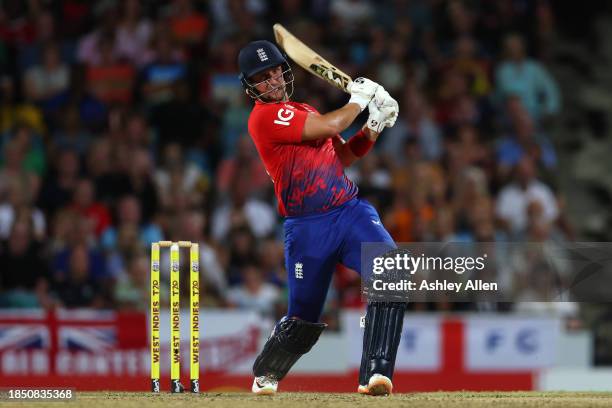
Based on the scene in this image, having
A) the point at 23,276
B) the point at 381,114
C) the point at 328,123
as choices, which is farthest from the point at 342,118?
the point at 23,276

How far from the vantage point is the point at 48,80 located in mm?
12906

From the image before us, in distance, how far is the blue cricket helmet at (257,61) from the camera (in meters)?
7.24

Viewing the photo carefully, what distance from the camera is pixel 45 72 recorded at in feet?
42.4

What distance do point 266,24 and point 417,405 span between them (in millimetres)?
7662

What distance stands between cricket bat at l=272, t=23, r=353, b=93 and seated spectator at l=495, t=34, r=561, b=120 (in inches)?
234

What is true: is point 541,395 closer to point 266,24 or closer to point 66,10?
point 266,24

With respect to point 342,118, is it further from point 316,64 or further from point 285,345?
point 285,345

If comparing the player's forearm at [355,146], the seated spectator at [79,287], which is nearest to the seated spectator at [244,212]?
the seated spectator at [79,287]

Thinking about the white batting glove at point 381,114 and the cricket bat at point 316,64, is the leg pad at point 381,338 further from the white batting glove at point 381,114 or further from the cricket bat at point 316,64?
the cricket bat at point 316,64

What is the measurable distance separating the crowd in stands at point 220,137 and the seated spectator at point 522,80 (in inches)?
0.7

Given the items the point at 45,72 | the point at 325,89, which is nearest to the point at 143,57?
the point at 45,72

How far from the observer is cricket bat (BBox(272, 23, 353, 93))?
7305 millimetres

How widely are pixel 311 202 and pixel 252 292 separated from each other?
13.7 feet

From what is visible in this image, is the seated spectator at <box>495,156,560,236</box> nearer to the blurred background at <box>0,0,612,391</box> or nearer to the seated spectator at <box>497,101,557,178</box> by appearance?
the blurred background at <box>0,0,612,391</box>
